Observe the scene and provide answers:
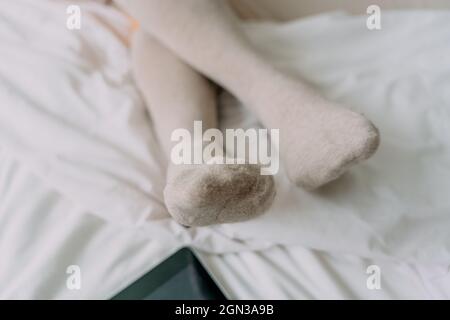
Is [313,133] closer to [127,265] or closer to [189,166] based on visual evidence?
[189,166]

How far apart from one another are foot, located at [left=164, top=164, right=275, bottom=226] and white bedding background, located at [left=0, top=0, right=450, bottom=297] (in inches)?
2.6

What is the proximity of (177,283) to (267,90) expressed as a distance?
9.0 inches

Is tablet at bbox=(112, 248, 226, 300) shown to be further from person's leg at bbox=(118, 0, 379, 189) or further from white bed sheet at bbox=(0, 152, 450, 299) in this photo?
person's leg at bbox=(118, 0, 379, 189)

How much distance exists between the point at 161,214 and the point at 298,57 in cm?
30

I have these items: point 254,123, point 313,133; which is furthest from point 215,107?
point 313,133

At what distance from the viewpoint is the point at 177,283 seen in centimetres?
52

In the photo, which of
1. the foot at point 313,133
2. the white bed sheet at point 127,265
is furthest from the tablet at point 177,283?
the foot at point 313,133

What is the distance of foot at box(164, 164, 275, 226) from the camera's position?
1.36 ft

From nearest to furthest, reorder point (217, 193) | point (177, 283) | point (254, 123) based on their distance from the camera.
Result: 1. point (217, 193)
2. point (177, 283)
3. point (254, 123)

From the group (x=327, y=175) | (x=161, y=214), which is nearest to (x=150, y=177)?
(x=161, y=214)

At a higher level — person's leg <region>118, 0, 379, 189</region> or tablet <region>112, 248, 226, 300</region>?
person's leg <region>118, 0, 379, 189</region>

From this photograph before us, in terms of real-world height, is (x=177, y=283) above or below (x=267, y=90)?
below

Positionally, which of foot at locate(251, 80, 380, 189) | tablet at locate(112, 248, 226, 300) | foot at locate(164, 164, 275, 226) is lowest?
tablet at locate(112, 248, 226, 300)

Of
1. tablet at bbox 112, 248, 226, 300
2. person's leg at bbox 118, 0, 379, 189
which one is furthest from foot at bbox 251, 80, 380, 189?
tablet at bbox 112, 248, 226, 300
